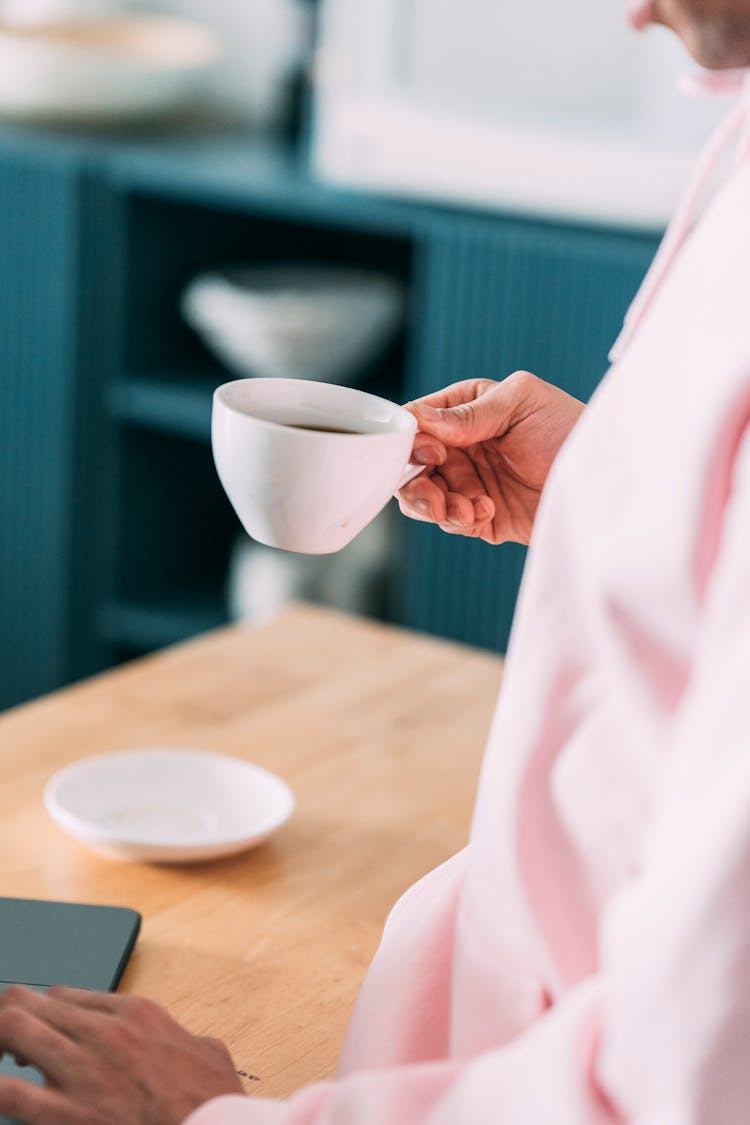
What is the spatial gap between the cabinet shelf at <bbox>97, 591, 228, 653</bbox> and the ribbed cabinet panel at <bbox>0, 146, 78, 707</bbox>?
0.07 metres

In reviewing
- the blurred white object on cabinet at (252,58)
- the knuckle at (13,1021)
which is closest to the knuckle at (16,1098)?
the knuckle at (13,1021)

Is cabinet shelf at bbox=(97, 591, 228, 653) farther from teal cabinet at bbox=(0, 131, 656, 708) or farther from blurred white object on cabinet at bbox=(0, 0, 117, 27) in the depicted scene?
blurred white object on cabinet at bbox=(0, 0, 117, 27)

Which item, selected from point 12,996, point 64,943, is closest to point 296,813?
point 64,943

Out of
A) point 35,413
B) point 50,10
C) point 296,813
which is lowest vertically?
point 35,413

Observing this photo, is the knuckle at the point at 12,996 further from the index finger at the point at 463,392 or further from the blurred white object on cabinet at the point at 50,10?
the blurred white object on cabinet at the point at 50,10

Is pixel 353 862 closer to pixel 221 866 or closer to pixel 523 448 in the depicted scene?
pixel 221 866

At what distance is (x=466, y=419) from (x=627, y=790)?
0.42 metres

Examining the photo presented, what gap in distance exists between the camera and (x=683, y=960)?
1.84ft

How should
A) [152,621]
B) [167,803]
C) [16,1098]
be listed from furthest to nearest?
[152,621], [167,803], [16,1098]

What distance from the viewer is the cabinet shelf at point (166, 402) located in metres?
2.45

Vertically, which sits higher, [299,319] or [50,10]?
[50,10]

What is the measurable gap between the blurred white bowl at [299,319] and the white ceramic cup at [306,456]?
1.47 meters

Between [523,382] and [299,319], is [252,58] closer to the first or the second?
[299,319]

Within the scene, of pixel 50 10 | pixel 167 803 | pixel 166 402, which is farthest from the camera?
pixel 50 10
